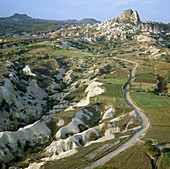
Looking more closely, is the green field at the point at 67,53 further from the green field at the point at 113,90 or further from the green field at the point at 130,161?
the green field at the point at 130,161

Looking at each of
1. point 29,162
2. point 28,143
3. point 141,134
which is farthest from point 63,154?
point 141,134

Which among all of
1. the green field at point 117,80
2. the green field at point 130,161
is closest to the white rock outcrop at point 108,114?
the green field at point 130,161

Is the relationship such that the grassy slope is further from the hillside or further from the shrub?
the shrub

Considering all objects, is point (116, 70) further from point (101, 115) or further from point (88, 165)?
point (88, 165)

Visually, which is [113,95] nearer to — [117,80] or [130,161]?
[117,80]

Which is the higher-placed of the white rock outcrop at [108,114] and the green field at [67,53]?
the green field at [67,53]

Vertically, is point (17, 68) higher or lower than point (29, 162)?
higher

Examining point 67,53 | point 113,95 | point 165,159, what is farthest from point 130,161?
point 67,53

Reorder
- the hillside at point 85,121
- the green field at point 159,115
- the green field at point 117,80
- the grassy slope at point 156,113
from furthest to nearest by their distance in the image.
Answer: the green field at point 117,80 → the green field at point 159,115 → the grassy slope at point 156,113 → the hillside at point 85,121
